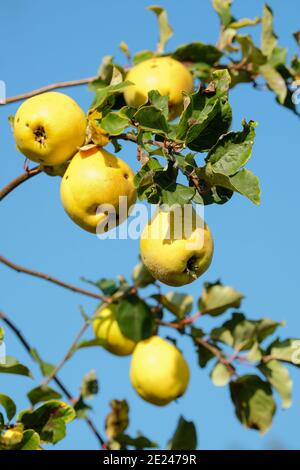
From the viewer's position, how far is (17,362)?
1.91 metres

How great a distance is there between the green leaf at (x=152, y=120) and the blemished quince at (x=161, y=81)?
1.00 metres

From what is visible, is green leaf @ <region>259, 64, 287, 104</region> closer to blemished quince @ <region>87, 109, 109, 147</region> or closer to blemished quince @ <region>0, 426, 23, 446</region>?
blemished quince @ <region>87, 109, 109, 147</region>

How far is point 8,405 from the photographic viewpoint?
1787 millimetres

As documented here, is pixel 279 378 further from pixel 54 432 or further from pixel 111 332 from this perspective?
pixel 54 432

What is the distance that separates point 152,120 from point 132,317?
1.36m

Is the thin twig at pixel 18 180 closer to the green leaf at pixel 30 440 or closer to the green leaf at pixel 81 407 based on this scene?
the green leaf at pixel 30 440

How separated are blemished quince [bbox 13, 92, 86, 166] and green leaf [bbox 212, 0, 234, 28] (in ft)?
5.03

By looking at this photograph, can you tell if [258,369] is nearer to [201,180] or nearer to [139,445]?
[139,445]

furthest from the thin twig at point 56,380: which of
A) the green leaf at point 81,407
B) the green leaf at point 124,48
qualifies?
the green leaf at point 124,48

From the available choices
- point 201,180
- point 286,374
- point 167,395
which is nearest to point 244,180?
point 201,180

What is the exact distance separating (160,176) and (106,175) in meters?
0.20

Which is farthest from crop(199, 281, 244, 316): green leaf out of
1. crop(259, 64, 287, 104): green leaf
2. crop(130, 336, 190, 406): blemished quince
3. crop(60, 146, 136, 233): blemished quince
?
crop(60, 146, 136, 233): blemished quince

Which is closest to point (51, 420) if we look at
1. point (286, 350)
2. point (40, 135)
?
point (40, 135)
